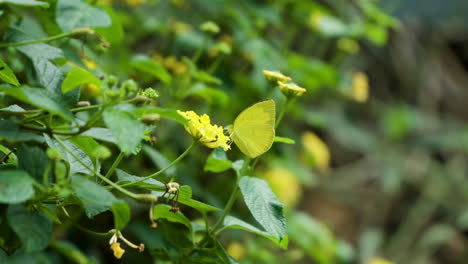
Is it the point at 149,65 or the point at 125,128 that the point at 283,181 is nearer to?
the point at 149,65

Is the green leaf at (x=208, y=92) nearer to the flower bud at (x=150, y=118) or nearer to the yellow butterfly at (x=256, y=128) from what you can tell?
the yellow butterfly at (x=256, y=128)

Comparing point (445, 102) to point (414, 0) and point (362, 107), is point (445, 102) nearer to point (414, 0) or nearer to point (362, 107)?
point (362, 107)

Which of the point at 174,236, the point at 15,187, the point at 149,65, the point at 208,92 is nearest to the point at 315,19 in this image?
the point at 208,92

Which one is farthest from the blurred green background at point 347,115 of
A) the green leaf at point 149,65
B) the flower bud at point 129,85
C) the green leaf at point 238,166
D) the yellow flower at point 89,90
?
the flower bud at point 129,85

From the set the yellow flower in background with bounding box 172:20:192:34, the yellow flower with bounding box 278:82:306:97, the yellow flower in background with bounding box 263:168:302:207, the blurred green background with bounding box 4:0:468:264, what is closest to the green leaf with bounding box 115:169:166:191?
the yellow flower with bounding box 278:82:306:97

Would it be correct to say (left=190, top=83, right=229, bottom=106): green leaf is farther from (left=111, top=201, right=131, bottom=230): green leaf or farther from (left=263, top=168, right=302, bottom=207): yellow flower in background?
(left=263, top=168, right=302, bottom=207): yellow flower in background
